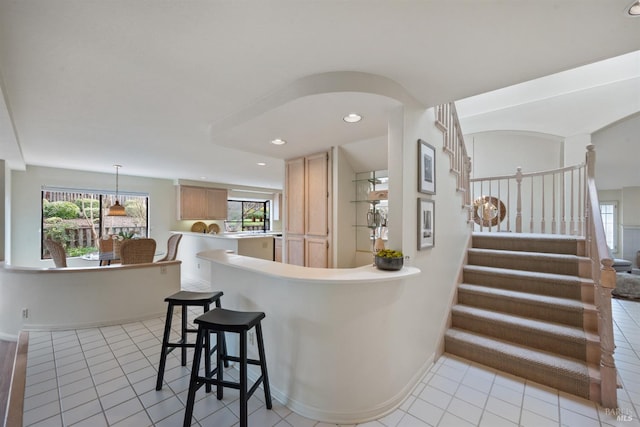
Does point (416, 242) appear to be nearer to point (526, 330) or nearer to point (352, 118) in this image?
point (352, 118)

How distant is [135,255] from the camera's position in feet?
13.0

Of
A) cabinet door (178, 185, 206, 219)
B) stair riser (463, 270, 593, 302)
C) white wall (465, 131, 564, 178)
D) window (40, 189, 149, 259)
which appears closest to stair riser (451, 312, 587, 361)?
stair riser (463, 270, 593, 302)

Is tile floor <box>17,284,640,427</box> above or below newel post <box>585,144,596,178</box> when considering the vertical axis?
below

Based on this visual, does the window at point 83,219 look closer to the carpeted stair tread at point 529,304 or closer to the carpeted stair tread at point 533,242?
the carpeted stair tread at point 529,304

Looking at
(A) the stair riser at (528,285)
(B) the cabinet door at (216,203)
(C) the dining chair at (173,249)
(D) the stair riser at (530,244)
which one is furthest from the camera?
(B) the cabinet door at (216,203)

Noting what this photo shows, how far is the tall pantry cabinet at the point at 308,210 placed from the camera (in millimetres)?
3404

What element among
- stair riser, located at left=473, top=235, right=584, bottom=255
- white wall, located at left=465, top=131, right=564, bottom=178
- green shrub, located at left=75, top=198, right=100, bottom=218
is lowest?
stair riser, located at left=473, top=235, right=584, bottom=255

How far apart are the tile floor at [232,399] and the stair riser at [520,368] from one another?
2.3 inches

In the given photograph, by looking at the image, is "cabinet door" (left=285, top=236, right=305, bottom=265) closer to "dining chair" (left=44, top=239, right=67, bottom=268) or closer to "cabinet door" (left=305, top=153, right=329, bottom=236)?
"cabinet door" (left=305, top=153, right=329, bottom=236)

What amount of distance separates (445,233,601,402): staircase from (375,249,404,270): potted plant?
1.40 metres

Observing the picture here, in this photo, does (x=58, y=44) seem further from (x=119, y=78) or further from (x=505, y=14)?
(x=505, y=14)

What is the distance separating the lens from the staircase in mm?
2289

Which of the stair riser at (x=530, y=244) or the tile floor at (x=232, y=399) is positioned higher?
the stair riser at (x=530, y=244)

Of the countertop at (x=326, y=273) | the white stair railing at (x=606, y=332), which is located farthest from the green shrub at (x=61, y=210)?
the white stair railing at (x=606, y=332)
